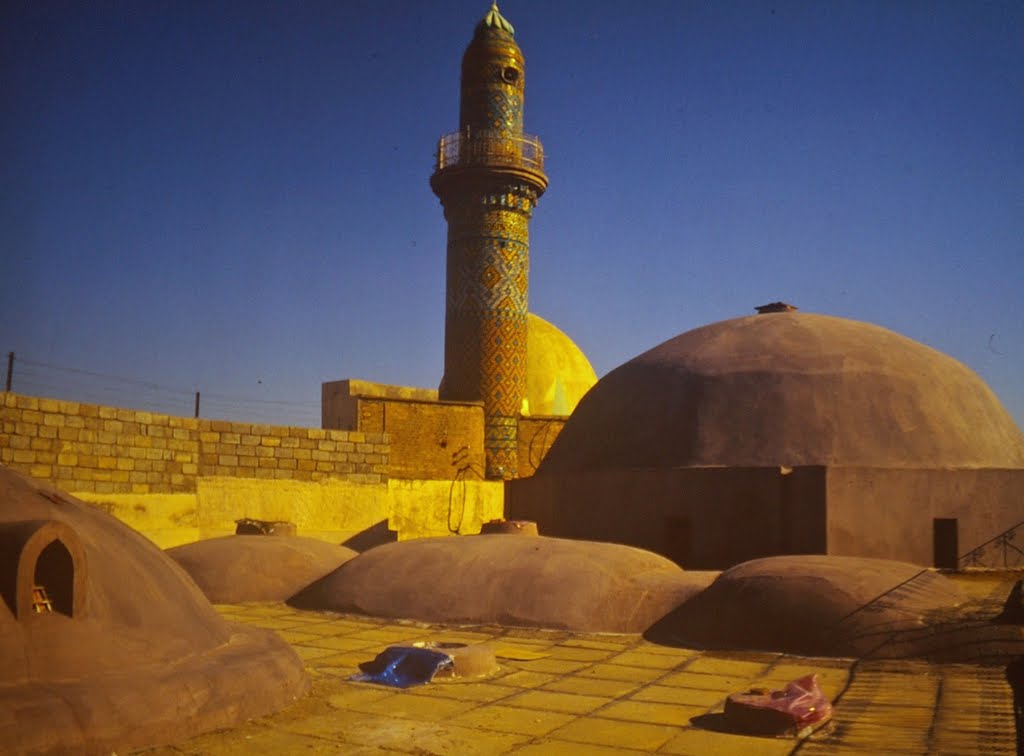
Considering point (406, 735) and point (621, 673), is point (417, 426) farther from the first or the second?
point (406, 735)

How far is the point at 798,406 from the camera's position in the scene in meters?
14.3

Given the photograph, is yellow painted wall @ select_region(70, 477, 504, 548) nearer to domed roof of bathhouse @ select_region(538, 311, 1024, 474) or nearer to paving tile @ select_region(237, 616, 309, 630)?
domed roof of bathhouse @ select_region(538, 311, 1024, 474)

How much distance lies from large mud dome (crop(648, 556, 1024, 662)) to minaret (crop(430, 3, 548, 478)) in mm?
12491

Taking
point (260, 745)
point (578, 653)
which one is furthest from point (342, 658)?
point (260, 745)

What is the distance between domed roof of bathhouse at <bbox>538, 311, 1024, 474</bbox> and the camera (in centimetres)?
1388

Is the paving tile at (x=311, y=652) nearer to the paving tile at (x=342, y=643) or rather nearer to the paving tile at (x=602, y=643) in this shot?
the paving tile at (x=342, y=643)

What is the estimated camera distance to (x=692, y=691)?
653 cm

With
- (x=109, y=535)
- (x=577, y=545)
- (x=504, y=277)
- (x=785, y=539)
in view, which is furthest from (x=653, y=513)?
(x=109, y=535)

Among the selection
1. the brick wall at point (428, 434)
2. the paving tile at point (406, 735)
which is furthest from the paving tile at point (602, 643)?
the brick wall at point (428, 434)

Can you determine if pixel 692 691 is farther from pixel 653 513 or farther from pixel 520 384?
pixel 520 384

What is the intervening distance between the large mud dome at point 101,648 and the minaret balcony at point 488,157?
17.0 m

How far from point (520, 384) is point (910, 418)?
31.9ft

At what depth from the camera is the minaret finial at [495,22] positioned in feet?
75.3

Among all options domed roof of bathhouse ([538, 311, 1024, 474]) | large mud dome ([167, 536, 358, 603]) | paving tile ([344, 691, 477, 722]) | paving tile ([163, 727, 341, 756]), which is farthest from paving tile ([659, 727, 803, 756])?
domed roof of bathhouse ([538, 311, 1024, 474])
